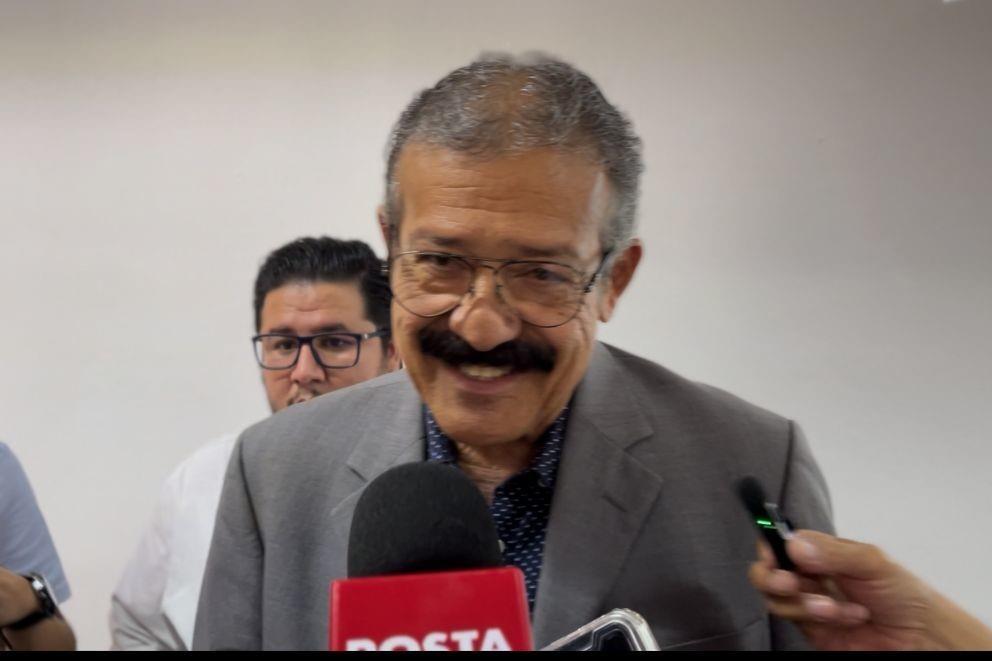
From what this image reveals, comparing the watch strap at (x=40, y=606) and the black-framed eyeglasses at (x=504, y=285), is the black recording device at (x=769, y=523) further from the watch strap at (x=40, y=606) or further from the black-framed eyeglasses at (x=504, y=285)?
the watch strap at (x=40, y=606)

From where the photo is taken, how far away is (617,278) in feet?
2.91

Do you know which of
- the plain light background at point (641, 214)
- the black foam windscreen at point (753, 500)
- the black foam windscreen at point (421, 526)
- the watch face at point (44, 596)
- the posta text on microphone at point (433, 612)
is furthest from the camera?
the plain light background at point (641, 214)

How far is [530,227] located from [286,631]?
0.45 metres

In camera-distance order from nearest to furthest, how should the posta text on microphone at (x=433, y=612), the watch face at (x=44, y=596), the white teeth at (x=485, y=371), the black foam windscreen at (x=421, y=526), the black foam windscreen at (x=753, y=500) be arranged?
1. the posta text on microphone at (x=433, y=612)
2. the black foam windscreen at (x=421, y=526)
3. the black foam windscreen at (x=753, y=500)
4. the white teeth at (x=485, y=371)
5. the watch face at (x=44, y=596)

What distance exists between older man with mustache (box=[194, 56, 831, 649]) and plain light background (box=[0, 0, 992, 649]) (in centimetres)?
38

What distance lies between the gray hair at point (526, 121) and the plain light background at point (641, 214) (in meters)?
0.39

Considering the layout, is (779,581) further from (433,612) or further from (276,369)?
(276,369)

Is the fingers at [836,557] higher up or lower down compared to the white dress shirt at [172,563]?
higher up

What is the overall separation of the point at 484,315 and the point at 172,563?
78 cm

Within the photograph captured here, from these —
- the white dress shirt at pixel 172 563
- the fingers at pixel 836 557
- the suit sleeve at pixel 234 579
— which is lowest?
the white dress shirt at pixel 172 563

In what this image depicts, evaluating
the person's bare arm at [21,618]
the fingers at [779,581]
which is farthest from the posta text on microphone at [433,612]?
the person's bare arm at [21,618]

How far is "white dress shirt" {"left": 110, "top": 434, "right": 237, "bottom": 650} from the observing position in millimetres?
1258

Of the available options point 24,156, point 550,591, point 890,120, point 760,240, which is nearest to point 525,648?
point 550,591

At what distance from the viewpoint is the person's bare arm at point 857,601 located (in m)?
0.66
